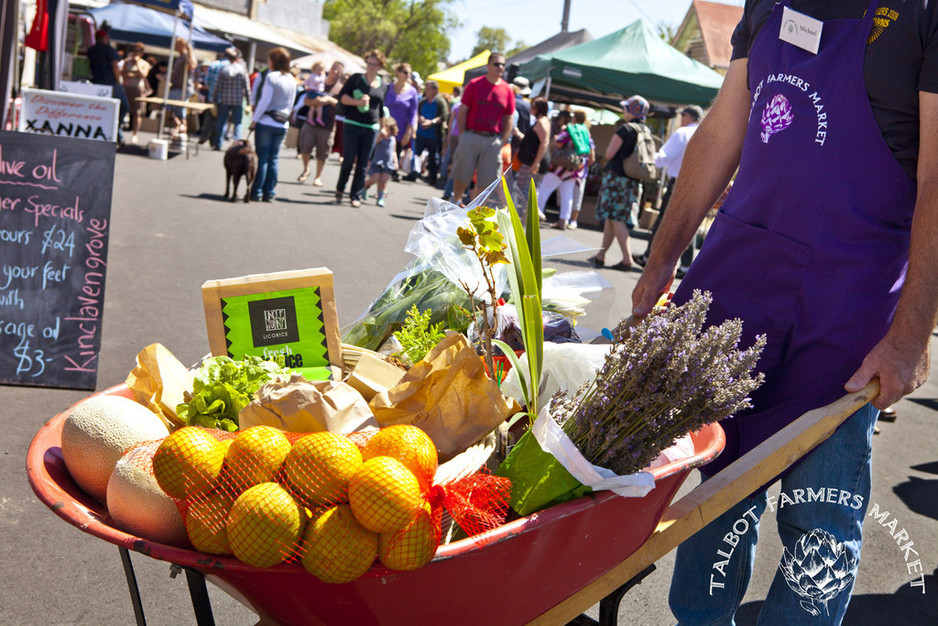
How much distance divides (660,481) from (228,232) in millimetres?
8009

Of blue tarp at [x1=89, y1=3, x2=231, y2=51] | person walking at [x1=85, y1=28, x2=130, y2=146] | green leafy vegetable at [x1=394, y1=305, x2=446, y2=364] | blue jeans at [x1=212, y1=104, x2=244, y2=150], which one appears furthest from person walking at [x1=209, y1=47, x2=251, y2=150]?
green leafy vegetable at [x1=394, y1=305, x2=446, y2=364]

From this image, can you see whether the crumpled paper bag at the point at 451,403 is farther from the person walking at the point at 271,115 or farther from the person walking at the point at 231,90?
the person walking at the point at 231,90

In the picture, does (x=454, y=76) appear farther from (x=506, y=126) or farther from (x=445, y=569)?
(x=445, y=569)

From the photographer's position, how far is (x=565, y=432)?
182 cm

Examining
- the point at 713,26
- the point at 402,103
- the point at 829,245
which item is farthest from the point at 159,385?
the point at 713,26

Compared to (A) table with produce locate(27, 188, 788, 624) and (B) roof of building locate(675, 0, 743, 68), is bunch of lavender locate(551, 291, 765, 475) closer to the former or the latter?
(A) table with produce locate(27, 188, 788, 624)

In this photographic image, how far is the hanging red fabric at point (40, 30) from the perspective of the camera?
8.23m

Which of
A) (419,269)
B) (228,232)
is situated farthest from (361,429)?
(228,232)

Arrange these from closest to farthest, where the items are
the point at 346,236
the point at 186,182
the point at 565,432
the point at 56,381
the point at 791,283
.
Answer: the point at 565,432, the point at 791,283, the point at 56,381, the point at 346,236, the point at 186,182

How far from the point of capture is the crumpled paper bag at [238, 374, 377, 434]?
185 cm

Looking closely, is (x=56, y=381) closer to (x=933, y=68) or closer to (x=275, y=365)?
(x=275, y=365)

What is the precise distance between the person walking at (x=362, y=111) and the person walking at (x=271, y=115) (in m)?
0.74

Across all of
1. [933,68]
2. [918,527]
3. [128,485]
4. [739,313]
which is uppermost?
[933,68]

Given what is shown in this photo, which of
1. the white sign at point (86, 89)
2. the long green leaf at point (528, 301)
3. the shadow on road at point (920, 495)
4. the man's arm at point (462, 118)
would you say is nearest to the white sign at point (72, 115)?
the man's arm at point (462, 118)
